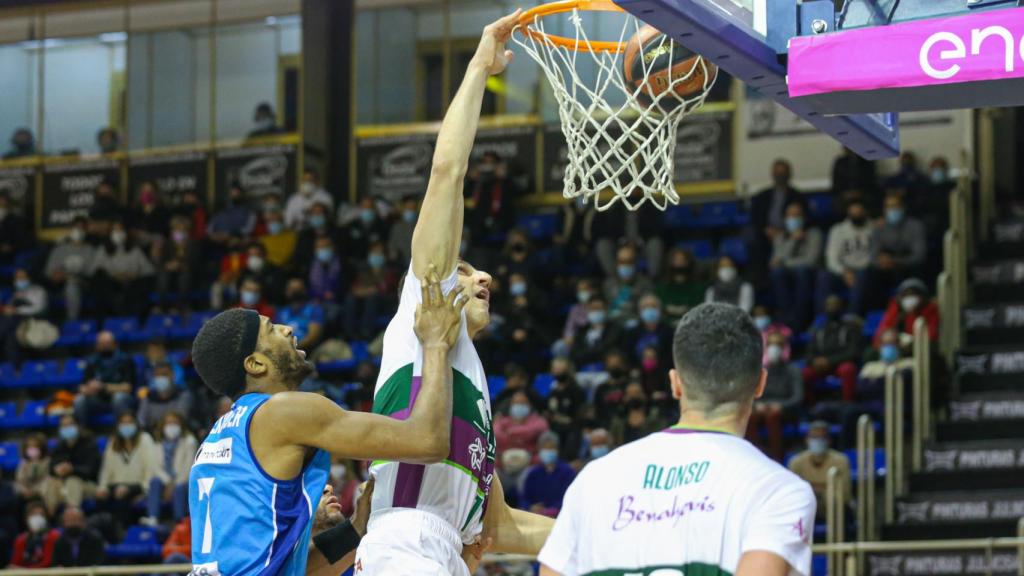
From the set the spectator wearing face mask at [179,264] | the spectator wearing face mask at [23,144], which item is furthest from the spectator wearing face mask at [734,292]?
the spectator wearing face mask at [23,144]

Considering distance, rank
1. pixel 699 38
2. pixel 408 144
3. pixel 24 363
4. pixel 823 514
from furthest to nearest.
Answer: pixel 408 144 < pixel 24 363 < pixel 823 514 < pixel 699 38

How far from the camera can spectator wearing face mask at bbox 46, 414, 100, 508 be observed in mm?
17000

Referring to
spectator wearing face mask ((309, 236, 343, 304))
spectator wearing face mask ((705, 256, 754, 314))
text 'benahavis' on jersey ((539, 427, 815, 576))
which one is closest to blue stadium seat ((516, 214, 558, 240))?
spectator wearing face mask ((309, 236, 343, 304))

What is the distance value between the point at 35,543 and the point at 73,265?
6.38 meters

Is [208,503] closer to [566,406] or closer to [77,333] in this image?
[566,406]

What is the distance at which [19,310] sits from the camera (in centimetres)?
2070

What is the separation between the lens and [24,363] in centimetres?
2055

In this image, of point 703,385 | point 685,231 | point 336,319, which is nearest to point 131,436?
point 336,319

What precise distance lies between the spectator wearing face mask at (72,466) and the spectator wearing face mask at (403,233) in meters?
4.28

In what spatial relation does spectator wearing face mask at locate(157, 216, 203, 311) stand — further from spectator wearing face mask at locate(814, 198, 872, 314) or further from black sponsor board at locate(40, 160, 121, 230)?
spectator wearing face mask at locate(814, 198, 872, 314)

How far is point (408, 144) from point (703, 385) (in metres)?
19.3

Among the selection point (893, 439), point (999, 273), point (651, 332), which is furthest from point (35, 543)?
point (999, 273)

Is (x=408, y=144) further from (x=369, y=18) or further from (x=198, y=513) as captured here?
(x=198, y=513)

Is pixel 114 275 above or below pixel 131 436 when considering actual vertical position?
above
